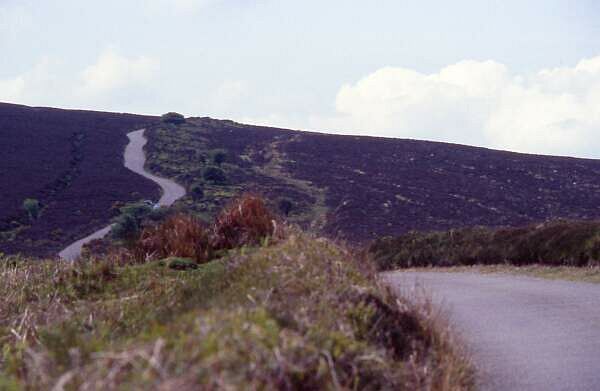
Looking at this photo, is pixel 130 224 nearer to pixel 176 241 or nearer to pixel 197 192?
pixel 176 241

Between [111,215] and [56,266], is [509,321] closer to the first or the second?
[56,266]

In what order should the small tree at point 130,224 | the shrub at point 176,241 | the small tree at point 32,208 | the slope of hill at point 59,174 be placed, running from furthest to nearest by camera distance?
1. the small tree at point 32,208
2. the slope of hill at point 59,174
3. the small tree at point 130,224
4. the shrub at point 176,241

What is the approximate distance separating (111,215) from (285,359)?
1339 inches

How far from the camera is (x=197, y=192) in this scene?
41.4 metres

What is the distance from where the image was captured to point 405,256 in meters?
25.9

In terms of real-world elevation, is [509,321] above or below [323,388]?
below

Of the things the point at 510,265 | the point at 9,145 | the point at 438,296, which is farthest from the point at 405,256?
the point at 9,145

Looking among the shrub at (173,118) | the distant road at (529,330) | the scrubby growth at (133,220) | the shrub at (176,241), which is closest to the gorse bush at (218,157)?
the scrubby growth at (133,220)

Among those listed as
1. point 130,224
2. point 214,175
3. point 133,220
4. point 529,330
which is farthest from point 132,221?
point 214,175

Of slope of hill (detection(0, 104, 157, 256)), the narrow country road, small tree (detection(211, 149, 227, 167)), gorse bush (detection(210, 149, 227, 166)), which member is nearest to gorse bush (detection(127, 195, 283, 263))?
the narrow country road

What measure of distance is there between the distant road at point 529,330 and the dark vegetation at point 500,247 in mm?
2574

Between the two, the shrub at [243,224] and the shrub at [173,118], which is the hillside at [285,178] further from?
the shrub at [243,224]

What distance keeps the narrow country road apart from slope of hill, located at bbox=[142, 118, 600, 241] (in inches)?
35.1

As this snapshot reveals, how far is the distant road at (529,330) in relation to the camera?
321 inches
